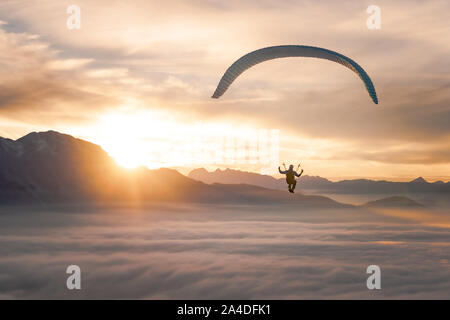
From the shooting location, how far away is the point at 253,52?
32781 millimetres

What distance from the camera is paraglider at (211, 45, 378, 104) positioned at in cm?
3144

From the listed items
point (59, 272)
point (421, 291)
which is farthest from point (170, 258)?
point (421, 291)

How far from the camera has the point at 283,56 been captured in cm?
3388

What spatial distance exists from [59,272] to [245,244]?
88.4 meters

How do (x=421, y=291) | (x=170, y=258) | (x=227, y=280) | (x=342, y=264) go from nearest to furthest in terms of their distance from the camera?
(x=421, y=291), (x=227, y=280), (x=342, y=264), (x=170, y=258)

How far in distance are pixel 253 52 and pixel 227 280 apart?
275 feet

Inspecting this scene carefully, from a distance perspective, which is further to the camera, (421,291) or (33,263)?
(33,263)

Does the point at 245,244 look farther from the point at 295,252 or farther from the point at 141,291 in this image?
the point at 141,291

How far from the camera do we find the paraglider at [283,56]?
103 feet

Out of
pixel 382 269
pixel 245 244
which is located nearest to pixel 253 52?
pixel 382 269

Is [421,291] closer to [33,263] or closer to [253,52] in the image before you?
[253,52]
